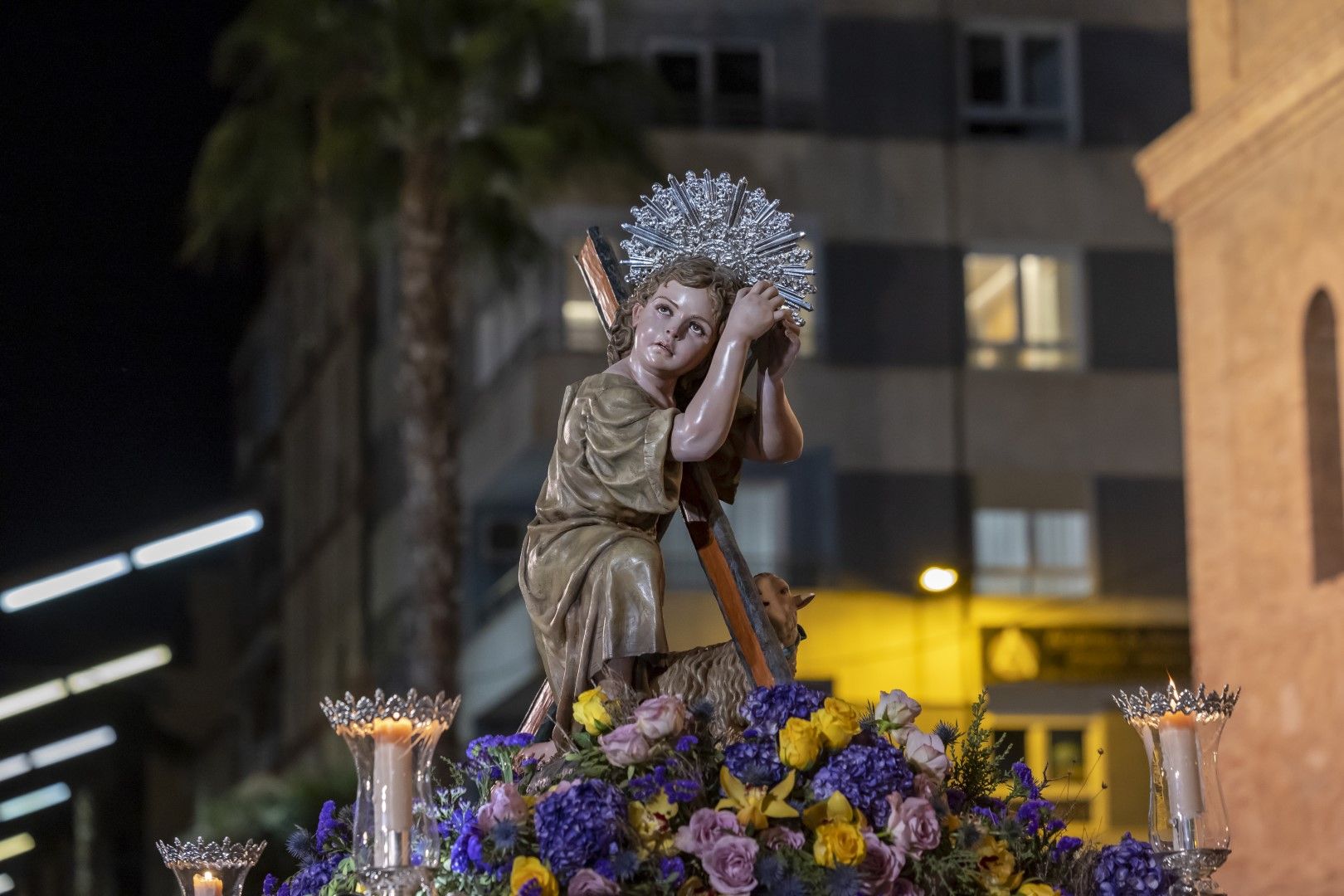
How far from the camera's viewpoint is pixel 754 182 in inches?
939

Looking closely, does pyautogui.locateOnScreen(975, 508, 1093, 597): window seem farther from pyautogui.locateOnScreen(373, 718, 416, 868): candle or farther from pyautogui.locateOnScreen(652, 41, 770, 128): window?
pyautogui.locateOnScreen(373, 718, 416, 868): candle

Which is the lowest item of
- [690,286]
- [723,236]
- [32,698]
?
[690,286]

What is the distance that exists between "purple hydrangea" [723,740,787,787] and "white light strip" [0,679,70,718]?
25.2 m

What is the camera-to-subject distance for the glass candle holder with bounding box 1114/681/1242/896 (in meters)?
4.95

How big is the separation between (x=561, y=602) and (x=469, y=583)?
21.4m

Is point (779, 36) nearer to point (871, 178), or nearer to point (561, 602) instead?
point (871, 178)

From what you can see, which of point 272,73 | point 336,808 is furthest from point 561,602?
point 272,73

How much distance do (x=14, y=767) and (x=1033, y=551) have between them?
49.8ft

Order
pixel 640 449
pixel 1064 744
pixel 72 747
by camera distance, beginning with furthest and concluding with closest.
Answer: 1. pixel 72 747
2. pixel 1064 744
3. pixel 640 449

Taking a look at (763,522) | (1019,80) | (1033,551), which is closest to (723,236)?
(763,522)

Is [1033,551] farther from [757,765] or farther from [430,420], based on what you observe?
[757,765]

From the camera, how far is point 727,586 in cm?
541

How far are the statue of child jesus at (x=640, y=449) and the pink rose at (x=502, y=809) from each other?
0.71 metres

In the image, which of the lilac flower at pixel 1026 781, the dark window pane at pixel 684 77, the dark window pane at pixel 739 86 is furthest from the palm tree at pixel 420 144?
the lilac flower at pixel 1026 781
